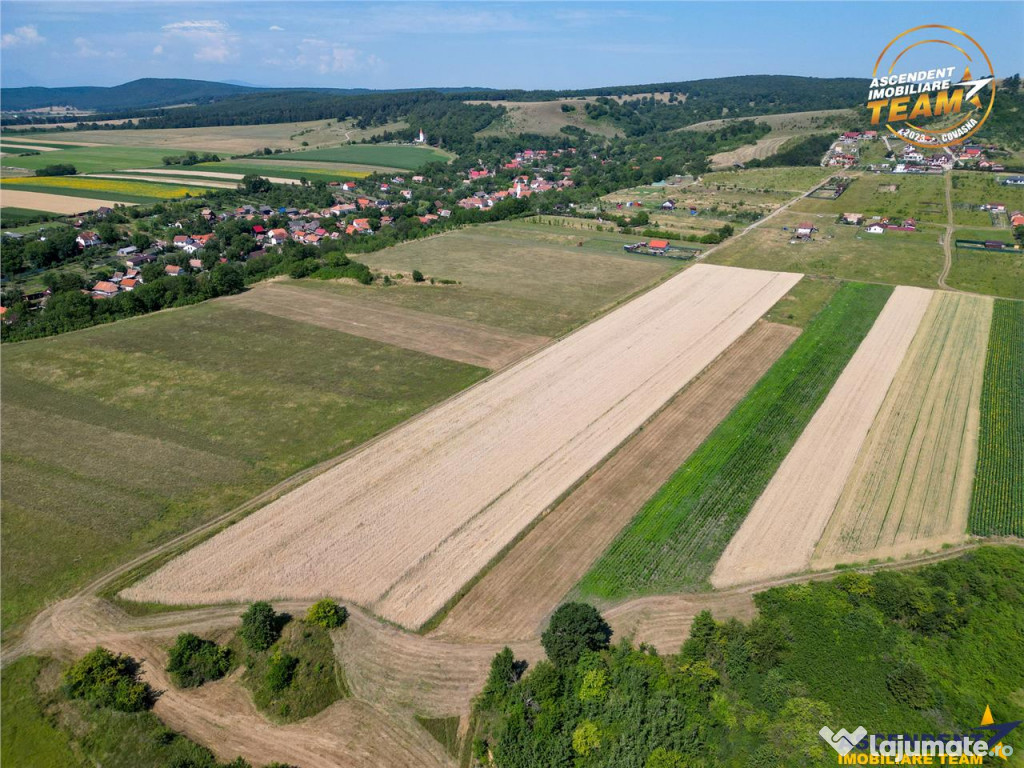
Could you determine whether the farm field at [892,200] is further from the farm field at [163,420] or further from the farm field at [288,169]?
the farm field at [288,169]

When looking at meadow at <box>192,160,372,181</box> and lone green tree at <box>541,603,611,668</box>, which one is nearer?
lone green tree at <box>541,603,611,668</box>

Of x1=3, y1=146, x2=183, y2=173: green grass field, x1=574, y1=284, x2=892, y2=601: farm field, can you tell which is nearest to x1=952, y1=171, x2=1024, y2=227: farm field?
x1=574, y1=284, x2=892, y2=601: farm field

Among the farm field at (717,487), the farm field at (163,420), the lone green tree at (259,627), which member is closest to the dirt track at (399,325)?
the farm field at (163,420)

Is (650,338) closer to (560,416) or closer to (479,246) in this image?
(560,416)

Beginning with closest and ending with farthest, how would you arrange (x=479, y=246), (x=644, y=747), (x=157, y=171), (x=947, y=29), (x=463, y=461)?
1. (x=644, y=747)
2. (x=463, y=461)
3. (x=947, y=29)
4. (x=479, y=246)
5. (x=157, y=171)

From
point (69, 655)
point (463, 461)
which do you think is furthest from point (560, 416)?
point (69, 655)

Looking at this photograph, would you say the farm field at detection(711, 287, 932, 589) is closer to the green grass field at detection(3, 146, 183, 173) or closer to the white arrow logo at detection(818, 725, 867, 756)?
the white arrow logo at detection(818, 725, 867, 756)

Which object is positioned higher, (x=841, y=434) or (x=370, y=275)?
(x=370, y=275)
